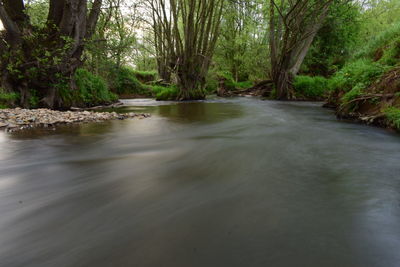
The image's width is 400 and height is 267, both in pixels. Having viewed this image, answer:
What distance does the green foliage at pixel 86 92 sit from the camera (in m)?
8.50

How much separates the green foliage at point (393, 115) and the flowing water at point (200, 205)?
888mm

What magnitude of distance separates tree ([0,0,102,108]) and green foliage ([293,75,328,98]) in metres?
11.1

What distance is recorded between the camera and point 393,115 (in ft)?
14.6

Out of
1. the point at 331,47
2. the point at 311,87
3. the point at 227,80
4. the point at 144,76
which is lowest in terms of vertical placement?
the point at 311,87

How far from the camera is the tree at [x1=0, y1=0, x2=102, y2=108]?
684cm

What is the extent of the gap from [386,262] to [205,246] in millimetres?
895

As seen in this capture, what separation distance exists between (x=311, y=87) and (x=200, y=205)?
1354 cm

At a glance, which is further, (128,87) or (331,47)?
(128,87)

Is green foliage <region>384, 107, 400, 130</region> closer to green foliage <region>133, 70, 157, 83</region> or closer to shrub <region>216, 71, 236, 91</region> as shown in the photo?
shrub <region>216, 71, 236, 91</region>

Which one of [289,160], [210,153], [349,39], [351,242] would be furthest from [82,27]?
[349,39]

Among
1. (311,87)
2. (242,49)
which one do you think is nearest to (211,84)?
(242,49)

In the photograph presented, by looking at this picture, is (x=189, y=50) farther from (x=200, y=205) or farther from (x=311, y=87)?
(x=200, y=205)

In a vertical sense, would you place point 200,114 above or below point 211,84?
below

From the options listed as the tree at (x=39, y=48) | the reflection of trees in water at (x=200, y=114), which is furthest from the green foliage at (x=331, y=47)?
the tree at (x=39, y=48)
